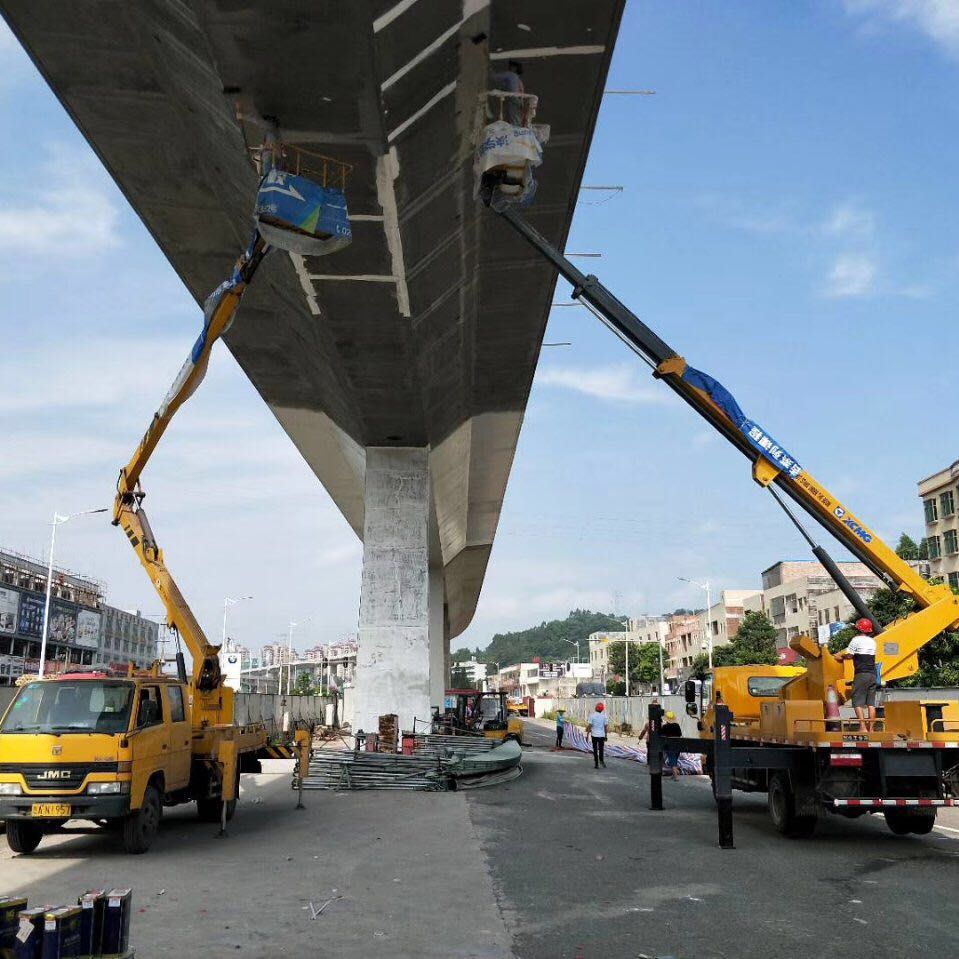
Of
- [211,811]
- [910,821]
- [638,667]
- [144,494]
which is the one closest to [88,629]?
[638,667]

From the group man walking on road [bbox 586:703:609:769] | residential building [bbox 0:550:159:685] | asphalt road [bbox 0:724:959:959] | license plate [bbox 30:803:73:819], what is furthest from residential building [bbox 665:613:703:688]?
license plate [bbox 30:803:73:819]

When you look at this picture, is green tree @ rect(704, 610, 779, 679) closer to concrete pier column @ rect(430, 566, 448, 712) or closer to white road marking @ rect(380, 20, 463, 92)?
concrete pier column @ rect(430, 566, 448, 712)

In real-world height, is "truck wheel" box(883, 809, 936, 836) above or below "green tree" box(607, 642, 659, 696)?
below

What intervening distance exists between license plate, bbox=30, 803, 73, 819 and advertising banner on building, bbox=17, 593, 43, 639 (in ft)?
263

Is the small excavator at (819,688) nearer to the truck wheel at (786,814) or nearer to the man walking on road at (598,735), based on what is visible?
the truck wheel at (786,814)

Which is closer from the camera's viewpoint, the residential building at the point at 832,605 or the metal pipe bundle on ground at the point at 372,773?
the metal pipe bundle on ground at the point at 372,773

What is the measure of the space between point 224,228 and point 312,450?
40.0 ft

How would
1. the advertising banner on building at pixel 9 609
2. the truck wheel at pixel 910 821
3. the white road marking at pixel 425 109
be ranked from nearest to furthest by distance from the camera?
the white road marking at pixel 425 109 → the truck wheel at pixel 910 821 → the advertising banner on building at pixel 9 609

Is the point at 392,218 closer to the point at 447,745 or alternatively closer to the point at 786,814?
the point at 786,814

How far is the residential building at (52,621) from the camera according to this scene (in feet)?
262

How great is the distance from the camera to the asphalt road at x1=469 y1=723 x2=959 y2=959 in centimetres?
675

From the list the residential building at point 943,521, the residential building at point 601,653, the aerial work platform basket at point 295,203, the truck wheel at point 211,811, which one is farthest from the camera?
the residential building at point 601,653

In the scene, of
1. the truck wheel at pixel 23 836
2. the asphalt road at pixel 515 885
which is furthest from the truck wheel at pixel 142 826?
the truck wheel at pixel 23 836

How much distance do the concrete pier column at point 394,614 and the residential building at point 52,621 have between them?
54899 millimetres
